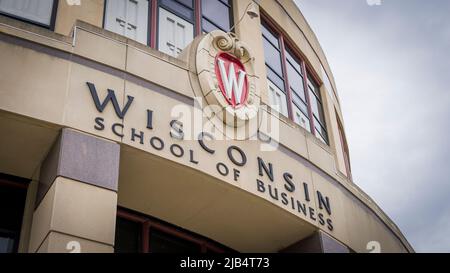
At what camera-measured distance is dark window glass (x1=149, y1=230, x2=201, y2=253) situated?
1298 cm

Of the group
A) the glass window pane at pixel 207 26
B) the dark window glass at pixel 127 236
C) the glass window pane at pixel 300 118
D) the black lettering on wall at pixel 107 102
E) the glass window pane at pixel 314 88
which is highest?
the glass window pane at pixel 314 88

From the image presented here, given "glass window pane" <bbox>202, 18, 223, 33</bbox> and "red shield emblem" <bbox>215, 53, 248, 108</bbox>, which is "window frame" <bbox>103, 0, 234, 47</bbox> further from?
"red shield emblem" <bbox>215, 53, 248, 108</bbox>

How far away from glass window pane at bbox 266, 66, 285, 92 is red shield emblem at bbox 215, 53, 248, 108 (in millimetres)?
2580

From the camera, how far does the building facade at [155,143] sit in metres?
10.5

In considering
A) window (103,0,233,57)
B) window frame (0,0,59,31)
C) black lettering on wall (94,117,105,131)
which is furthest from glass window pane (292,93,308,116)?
black lettering on wall (94,117,105,131)

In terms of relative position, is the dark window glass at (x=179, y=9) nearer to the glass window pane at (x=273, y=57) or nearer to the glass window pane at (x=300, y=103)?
the glass window pane at (x=273, y=57)

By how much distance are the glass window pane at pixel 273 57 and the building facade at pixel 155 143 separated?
31cm

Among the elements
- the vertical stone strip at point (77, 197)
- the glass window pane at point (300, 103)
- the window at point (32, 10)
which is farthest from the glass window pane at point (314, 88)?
the vertical stone strip at point (77, 197)

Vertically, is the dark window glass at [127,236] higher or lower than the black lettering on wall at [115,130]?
lower

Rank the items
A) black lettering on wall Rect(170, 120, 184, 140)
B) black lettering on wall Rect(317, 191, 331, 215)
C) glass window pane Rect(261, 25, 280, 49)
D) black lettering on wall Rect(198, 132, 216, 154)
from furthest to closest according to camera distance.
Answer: glass window pane Rect(261, 25, 280, 49), black lettering on wall Rect(317, 191, 331, 215), black lettering on wall Rect(198, 132, 216, 154), black lettering on wall Rect(170, 120, 184, 140)

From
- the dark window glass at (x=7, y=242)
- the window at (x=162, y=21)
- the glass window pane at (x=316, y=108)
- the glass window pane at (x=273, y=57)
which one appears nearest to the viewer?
the dark window glass at (x=7, y=242)

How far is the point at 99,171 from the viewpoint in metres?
10.5

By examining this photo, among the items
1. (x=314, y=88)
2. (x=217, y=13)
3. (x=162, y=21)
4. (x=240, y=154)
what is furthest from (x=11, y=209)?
(x=314, y=88)

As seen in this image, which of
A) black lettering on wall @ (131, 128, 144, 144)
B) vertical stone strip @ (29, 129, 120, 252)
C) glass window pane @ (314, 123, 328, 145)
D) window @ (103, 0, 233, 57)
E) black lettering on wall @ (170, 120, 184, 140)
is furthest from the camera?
glass window pane @ (314, 123, 328, 145)
